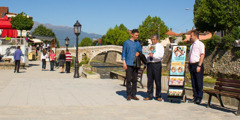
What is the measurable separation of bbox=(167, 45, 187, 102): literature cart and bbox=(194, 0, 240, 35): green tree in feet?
102

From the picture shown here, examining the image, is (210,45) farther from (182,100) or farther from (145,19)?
(145,19)

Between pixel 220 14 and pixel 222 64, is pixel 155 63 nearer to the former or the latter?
pixel 222 64

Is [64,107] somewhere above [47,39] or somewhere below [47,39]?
below

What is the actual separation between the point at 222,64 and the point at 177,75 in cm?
2473

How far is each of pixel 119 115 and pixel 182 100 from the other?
8.10ft

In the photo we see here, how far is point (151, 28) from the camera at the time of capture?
6981 centimetres

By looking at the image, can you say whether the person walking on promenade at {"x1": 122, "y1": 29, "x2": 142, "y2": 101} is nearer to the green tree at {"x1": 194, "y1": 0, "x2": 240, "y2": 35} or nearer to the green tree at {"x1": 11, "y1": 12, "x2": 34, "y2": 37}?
the green tree at {"x1": 11, "y1": 12, "x2": 34, "y2": 37}

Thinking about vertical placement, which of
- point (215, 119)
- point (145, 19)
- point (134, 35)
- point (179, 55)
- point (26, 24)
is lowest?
point (215, 119)

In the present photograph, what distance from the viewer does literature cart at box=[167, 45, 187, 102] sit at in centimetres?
727

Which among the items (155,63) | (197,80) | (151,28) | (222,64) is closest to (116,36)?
(151,28)

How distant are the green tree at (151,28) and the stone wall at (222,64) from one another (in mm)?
35235

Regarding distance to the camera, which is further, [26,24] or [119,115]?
[26,24]

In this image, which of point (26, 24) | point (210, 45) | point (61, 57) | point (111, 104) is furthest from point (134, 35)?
point (210, 45)

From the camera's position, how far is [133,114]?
5828 mm
